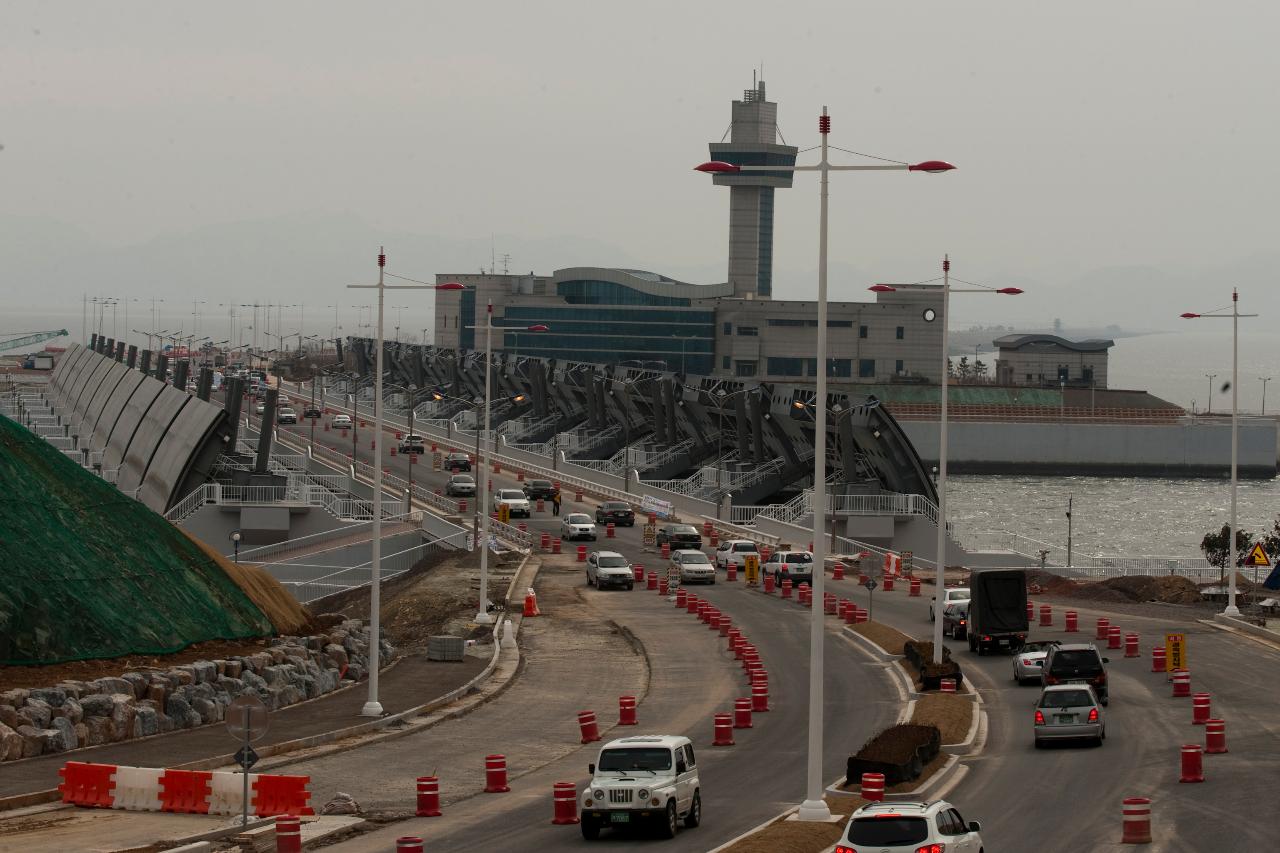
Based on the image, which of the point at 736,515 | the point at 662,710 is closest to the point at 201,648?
the point at 662,710

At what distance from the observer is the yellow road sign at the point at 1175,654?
4325 cm

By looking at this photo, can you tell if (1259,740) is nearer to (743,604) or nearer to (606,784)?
(606,784)

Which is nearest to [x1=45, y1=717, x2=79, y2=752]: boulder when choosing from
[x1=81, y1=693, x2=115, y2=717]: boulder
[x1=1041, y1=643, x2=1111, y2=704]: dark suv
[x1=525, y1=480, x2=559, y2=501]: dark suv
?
[x1=81, y1=693, x2=115, y2=717]: boulder

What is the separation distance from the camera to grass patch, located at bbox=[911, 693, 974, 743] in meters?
34.6

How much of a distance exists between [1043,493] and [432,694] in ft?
429

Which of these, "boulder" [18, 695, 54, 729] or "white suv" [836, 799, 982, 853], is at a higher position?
"white suv" [836, 799, 982, 853]

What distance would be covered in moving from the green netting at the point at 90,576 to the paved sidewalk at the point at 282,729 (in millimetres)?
3250

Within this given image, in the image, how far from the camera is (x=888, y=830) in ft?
65.7

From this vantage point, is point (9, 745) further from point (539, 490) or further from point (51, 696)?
point (539, 490)

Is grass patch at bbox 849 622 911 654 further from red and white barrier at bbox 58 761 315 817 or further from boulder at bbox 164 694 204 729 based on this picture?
red and white barrier at bbox 58 761 315 817

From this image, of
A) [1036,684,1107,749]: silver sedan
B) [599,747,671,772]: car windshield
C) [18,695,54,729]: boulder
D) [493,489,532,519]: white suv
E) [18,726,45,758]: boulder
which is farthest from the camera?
[493,489,532,519]: white suv

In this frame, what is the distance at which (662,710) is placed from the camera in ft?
133

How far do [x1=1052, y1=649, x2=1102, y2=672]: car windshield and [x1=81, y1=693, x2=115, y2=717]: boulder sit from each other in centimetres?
1966

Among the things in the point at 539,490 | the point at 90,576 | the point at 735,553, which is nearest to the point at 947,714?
the point at 90,576
